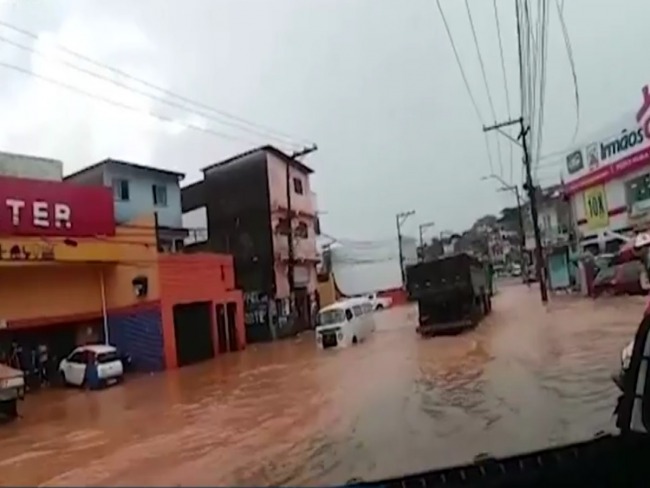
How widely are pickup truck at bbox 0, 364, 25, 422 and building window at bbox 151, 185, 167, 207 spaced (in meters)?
2.72

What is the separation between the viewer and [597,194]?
18.3 ft

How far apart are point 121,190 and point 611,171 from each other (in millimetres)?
3550

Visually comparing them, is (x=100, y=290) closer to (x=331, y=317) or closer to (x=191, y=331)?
(x=191, y=331)

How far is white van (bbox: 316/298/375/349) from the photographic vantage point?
371 cm

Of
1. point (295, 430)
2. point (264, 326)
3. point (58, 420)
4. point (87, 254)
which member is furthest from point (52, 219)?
point (295, 430)

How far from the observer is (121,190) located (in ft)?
13.4

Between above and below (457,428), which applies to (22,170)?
above

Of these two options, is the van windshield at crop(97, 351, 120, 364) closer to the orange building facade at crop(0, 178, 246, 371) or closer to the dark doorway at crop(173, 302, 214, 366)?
the orange building facade at crop(0, 178, 246, 371)

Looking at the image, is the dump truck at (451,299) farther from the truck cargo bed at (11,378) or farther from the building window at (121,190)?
the truck cargo bed at (11,378)

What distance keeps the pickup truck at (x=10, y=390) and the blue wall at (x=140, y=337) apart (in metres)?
0.97

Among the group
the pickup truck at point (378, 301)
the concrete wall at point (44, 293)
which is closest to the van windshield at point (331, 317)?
the pickup truck at point (378, 301)

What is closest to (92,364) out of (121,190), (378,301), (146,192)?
(121,190)

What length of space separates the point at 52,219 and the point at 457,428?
344 cm

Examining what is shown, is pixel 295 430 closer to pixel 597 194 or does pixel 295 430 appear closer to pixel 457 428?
pixel 457 428
